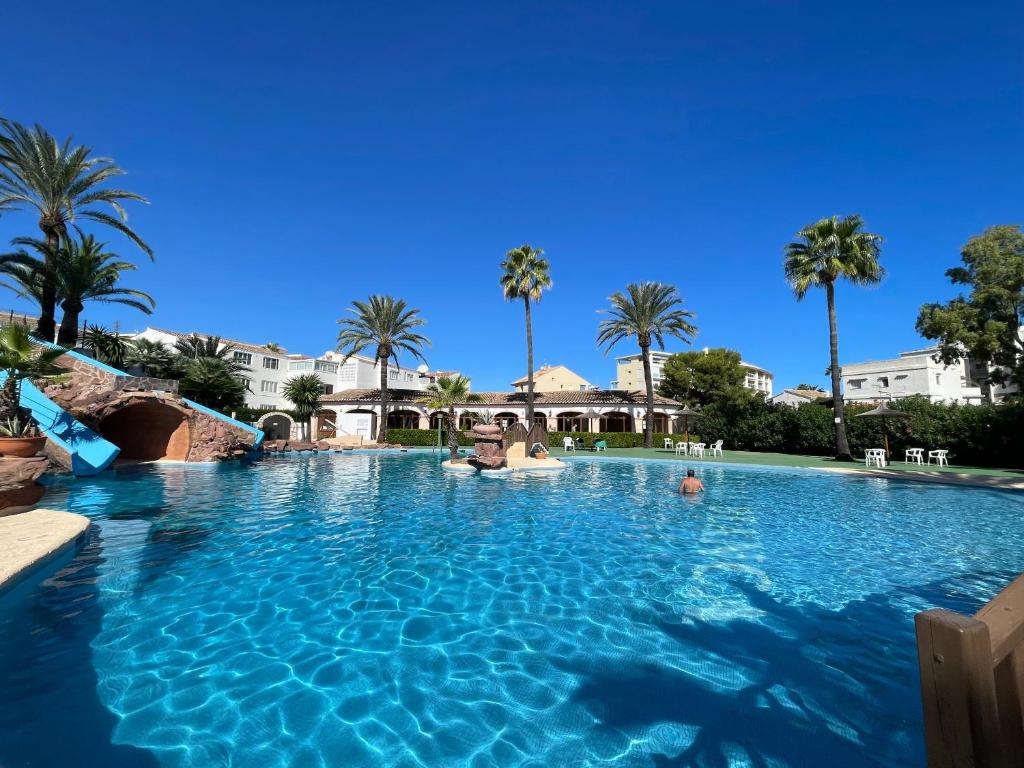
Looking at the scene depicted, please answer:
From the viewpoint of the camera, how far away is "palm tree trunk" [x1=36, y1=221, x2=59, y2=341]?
19.4 metres

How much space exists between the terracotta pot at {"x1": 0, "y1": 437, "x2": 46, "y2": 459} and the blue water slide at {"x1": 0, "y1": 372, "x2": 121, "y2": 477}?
6.11 m

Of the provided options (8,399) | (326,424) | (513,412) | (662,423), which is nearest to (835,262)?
(662,423)

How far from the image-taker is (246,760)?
308 cm

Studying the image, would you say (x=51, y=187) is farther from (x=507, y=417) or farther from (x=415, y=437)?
(x=507, y=417)

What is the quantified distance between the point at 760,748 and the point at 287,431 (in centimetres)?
4178

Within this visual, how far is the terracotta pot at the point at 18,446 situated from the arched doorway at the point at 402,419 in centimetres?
3409

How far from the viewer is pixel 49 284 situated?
1961 centimetres

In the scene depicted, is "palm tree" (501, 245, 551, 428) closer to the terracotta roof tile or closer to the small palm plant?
the terracotta roof tile

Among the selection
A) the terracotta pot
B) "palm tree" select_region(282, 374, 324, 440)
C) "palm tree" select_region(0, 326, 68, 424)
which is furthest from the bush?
the terracotta pot

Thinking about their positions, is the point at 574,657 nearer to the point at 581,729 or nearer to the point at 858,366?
the point at 581,729

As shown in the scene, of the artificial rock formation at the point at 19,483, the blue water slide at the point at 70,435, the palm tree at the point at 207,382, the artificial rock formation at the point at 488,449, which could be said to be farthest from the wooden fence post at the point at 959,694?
the palm tree at the point at 207,382

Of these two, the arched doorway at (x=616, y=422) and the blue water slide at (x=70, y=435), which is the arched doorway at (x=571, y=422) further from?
the blue water slide at (x=70, y=435)

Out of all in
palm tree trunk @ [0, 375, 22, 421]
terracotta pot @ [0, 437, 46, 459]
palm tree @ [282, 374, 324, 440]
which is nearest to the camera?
terracotta pot @ [0, 437, 46, 459]

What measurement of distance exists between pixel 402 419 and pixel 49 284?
27.9 metres
